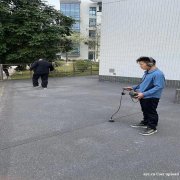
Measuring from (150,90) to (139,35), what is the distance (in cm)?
916

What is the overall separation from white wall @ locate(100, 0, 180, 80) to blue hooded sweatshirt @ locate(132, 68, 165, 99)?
7.89 metres

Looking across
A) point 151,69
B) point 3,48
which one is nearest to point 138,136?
point 151,69

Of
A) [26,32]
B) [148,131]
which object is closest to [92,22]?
[26,32]

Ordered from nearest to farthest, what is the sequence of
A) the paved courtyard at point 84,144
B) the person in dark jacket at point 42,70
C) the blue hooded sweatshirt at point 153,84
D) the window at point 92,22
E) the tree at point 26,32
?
the paved courtyard at point 84,144
the blue hooded sweatshirt at point 153,84
the person in dark jacket at point 42,70
the tree at point 26,32
the window at point 92,22

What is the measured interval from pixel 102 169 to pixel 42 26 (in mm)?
15447

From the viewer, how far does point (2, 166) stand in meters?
3.86

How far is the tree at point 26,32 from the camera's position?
16.9 meters

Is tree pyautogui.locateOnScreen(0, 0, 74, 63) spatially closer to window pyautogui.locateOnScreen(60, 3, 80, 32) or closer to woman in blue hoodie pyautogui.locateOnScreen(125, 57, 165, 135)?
woman in blue hoodie pyautogui.locateOnScreen(125, 57, 165, 135)

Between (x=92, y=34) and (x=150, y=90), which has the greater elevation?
(x=92, y=34)

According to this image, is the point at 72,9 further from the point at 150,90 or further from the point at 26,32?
the point at 150,90

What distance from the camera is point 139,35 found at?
542 inches

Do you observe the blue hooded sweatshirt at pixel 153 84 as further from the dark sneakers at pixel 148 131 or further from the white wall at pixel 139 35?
the white wall at pixel 139 35

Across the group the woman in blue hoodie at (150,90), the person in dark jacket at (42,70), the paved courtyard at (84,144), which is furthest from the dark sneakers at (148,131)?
the person in dark jacket at (42,70)

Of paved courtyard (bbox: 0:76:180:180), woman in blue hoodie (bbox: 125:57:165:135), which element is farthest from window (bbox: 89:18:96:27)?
woman in blue hoodie (bbox: 125:57:165:135)
